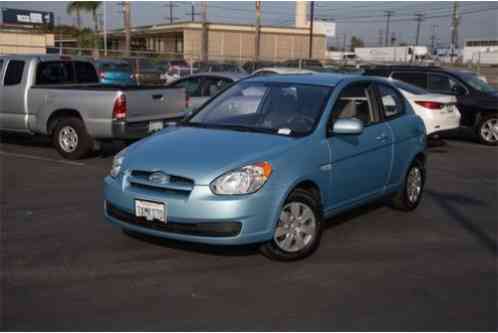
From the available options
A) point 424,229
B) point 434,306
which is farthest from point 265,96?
point 434,306

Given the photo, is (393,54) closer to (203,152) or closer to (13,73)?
(13,73)

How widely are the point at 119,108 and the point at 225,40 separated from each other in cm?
5458

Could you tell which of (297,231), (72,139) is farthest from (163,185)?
(72,139)

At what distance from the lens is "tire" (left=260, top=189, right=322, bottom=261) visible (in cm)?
534

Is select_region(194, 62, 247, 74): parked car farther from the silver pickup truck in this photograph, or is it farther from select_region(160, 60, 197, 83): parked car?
the silver pickup truck

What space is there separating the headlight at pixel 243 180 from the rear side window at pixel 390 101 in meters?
2.36

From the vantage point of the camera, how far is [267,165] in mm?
5141

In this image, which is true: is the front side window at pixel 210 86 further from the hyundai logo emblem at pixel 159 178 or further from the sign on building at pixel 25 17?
the sign on building at pixel 25 17

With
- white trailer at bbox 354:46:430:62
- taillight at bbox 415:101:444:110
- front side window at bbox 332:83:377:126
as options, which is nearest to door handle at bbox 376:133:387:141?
front side window at bbox 332:83:377:126

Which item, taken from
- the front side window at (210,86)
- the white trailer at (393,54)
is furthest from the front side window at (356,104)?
the white trailer at (393,54)

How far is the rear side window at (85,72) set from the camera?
11.9 m

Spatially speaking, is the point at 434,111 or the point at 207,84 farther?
the point at 207,84

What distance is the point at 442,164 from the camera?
442 inches

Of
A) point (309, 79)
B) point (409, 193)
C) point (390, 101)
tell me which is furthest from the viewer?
point (409, 193)
